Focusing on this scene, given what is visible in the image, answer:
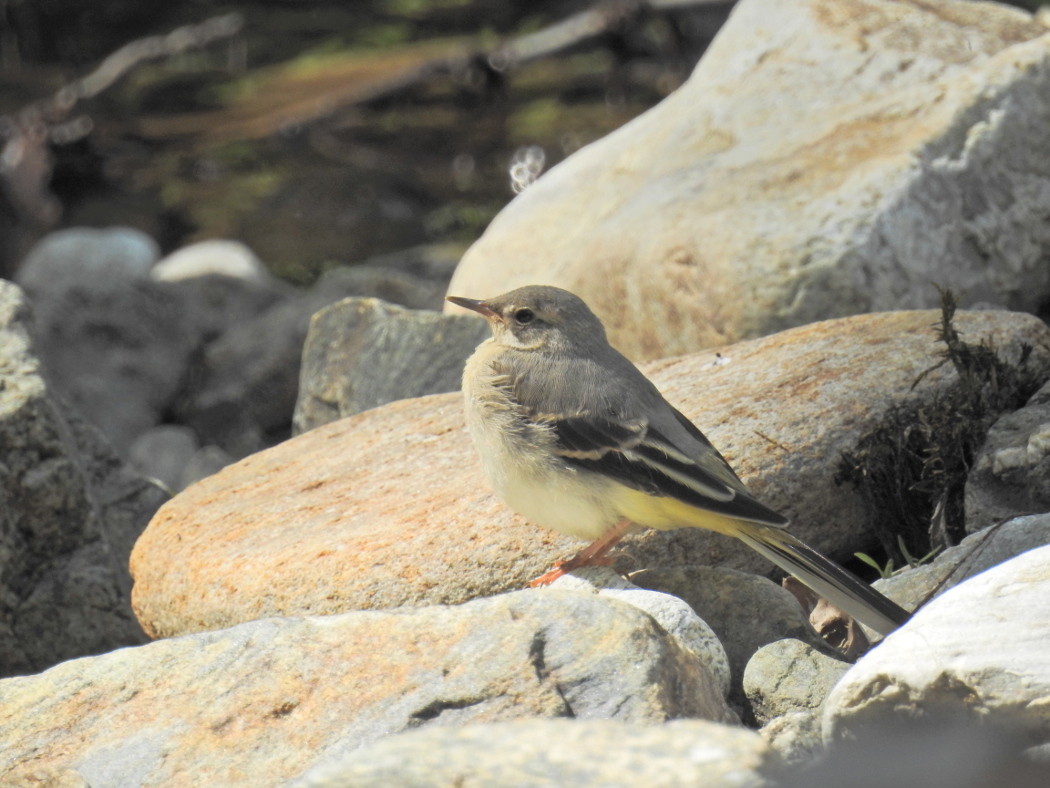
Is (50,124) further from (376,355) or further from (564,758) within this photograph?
(564,758)

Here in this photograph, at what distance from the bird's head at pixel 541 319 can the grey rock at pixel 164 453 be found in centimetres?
504

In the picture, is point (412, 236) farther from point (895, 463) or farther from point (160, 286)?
point (895, 463)

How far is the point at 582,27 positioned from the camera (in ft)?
63.5

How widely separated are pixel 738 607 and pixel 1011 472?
1301mm

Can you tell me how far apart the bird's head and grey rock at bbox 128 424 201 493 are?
5045 mm

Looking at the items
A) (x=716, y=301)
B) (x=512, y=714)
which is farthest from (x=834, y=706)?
(x=716, y=301)

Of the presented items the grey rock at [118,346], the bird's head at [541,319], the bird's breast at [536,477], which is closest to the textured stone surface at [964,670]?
the bird's breast at [536,477]

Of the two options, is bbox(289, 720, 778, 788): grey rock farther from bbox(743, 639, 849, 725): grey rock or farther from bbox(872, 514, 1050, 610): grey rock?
bbox(872, 514, 1050, 610): grey rock

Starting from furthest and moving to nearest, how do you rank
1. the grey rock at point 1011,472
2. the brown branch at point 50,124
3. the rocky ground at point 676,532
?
the brown branch at point 50,124 < the grey rock at point 1011,472 < the rocky ground at point 676,532

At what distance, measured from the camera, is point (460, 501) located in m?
5.67

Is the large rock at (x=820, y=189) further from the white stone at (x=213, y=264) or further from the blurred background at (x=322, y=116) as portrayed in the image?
the blurred background at (x=322, y=116)

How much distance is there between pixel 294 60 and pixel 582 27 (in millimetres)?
4954

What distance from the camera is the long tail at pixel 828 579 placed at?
14.8 feet

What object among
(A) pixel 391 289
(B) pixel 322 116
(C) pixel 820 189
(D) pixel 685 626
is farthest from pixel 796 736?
(B) pixel 322 116
